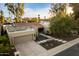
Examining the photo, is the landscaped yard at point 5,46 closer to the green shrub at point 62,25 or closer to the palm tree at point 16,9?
the palm tree at point 16,9

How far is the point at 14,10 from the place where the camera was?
7.50 feet

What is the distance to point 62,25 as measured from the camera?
7.59 ft

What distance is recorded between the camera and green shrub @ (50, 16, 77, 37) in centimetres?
231

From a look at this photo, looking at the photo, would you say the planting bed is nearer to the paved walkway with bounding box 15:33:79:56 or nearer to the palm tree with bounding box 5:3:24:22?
the paved walkway with bounding box 15:33:79:56

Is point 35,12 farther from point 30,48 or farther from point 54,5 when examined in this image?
point 30,48

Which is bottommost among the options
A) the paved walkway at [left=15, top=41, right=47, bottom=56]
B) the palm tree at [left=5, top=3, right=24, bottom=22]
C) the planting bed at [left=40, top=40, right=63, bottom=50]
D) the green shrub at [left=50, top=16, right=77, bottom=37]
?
the paved walkway at [left=15, top=41, right=47, bottom=56]

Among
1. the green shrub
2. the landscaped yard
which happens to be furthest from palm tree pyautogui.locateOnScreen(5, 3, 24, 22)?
the green shrub

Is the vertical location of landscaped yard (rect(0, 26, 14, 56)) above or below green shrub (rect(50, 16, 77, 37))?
below

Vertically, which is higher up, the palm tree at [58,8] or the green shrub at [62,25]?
the palm tree at [58,8]

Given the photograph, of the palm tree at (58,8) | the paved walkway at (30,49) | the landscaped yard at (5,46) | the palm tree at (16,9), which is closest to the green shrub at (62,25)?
the palm tree at (58,8)

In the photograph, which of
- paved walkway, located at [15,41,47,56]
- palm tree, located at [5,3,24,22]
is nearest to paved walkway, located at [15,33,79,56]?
paved walkway, located at [15,41,47,56]

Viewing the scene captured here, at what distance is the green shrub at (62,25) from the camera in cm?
231

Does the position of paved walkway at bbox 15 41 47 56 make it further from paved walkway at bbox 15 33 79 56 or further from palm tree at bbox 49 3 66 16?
palm tree at bbox 49 3 66 16

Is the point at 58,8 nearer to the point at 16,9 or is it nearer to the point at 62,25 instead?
the point at 62,25
